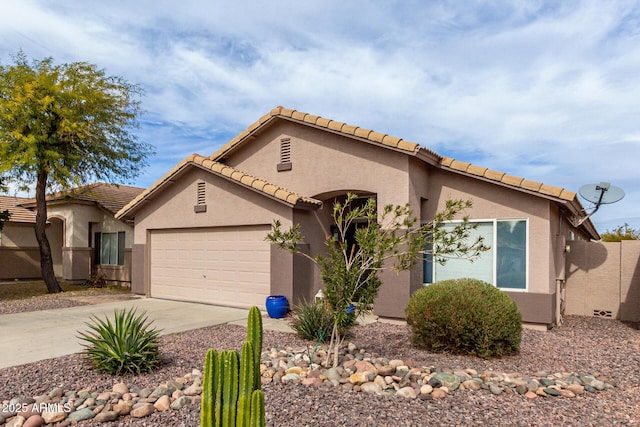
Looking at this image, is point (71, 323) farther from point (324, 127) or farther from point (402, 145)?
point (402, 145)

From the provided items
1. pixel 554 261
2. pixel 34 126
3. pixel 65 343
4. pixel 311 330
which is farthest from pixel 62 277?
pixel 554 261

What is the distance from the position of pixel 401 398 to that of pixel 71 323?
28.7 ft

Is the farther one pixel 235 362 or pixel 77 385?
pixel 77 385

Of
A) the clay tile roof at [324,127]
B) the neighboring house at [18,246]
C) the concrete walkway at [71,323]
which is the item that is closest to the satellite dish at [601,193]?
the clay tile roof at [324,127]

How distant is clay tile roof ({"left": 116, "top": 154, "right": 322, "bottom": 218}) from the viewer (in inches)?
477

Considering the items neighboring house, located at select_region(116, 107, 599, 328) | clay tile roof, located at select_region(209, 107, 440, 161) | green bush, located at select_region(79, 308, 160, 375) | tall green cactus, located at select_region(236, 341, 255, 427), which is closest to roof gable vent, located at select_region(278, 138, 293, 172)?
neighboring house, located at select_region(116, 107, 599, 328)

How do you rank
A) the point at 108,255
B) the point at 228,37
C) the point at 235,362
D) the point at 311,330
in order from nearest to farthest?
1. the point at 235,362
2. the point at 311,330
3. the point at 228,37
4. the point at 108,255

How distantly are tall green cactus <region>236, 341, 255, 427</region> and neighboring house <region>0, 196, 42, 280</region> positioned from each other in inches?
923

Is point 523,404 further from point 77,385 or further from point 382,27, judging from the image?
point 382,27

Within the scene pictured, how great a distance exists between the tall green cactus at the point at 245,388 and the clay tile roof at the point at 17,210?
23.7m

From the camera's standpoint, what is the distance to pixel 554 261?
36.0 ft

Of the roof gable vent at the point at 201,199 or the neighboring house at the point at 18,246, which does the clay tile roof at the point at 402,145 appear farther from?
the neighboring house at the point at 18,246

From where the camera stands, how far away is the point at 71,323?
1094 centimetres

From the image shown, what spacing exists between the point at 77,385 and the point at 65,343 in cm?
303
